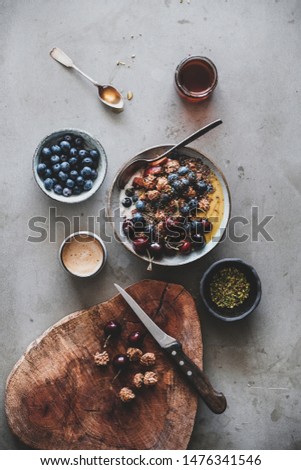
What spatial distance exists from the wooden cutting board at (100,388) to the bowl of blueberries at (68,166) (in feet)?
1.59

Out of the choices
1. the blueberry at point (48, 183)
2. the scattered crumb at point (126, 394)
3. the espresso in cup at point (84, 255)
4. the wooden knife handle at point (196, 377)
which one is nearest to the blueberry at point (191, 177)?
the espresso in cup at point (84, 255)

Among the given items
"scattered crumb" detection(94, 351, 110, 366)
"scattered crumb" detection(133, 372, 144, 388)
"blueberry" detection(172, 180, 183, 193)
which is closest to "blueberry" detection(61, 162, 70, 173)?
"blueberry" detection(172, 180, 183, 193)

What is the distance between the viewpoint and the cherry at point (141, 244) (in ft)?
7.56

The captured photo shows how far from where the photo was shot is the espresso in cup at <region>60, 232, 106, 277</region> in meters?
2.41

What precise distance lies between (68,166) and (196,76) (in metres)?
0.71

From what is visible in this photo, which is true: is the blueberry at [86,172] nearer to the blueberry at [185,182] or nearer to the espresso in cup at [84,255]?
the espresso in cup at [84,255]

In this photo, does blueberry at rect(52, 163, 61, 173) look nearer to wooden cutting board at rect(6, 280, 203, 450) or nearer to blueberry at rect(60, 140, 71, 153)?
blueberry at rect(60, 140, 71, 153)

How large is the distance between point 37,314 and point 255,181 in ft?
3.79

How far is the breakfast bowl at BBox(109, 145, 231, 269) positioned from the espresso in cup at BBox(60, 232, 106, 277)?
0.13 m

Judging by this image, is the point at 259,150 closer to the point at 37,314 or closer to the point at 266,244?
the point at 266,244

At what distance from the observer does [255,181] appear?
2539 millimetres

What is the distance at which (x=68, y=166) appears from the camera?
2.36 meters

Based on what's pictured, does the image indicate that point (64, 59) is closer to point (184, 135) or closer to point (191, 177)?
point (184, 135)

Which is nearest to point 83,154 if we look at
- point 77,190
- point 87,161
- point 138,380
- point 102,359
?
point 87,161
